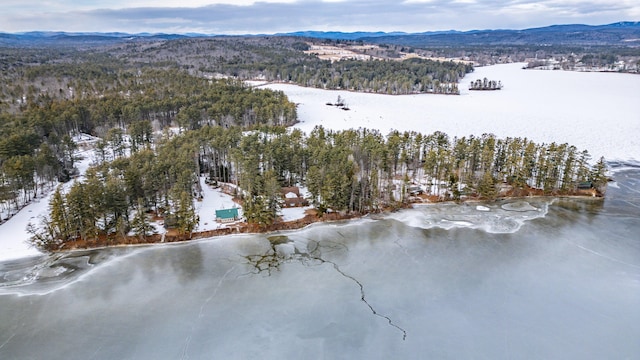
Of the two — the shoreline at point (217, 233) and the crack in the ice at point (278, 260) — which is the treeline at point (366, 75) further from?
the crack in the ice at point (278, 260)

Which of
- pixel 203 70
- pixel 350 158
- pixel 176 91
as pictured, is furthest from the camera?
pixel 203 70

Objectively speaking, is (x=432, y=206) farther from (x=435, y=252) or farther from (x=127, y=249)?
(x=127, y=249)

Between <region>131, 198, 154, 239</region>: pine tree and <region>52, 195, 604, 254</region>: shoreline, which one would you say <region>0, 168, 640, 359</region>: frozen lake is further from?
<region>131, 198, 154, 239</region>: pine tree

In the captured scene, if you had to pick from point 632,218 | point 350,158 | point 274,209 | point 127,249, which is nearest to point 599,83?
point 632,218

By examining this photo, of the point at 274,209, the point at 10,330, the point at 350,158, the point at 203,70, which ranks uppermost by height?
the point at 203,70

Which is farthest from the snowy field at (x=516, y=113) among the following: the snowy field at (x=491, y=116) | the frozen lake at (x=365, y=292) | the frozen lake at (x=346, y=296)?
the frozen lake at (x=346, y=296)

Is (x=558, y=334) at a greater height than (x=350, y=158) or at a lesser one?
lesser

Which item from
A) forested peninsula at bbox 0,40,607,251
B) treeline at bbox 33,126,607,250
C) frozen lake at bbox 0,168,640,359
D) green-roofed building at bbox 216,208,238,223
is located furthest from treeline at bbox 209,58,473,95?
frozen lake at bbox 0,168,640,359
